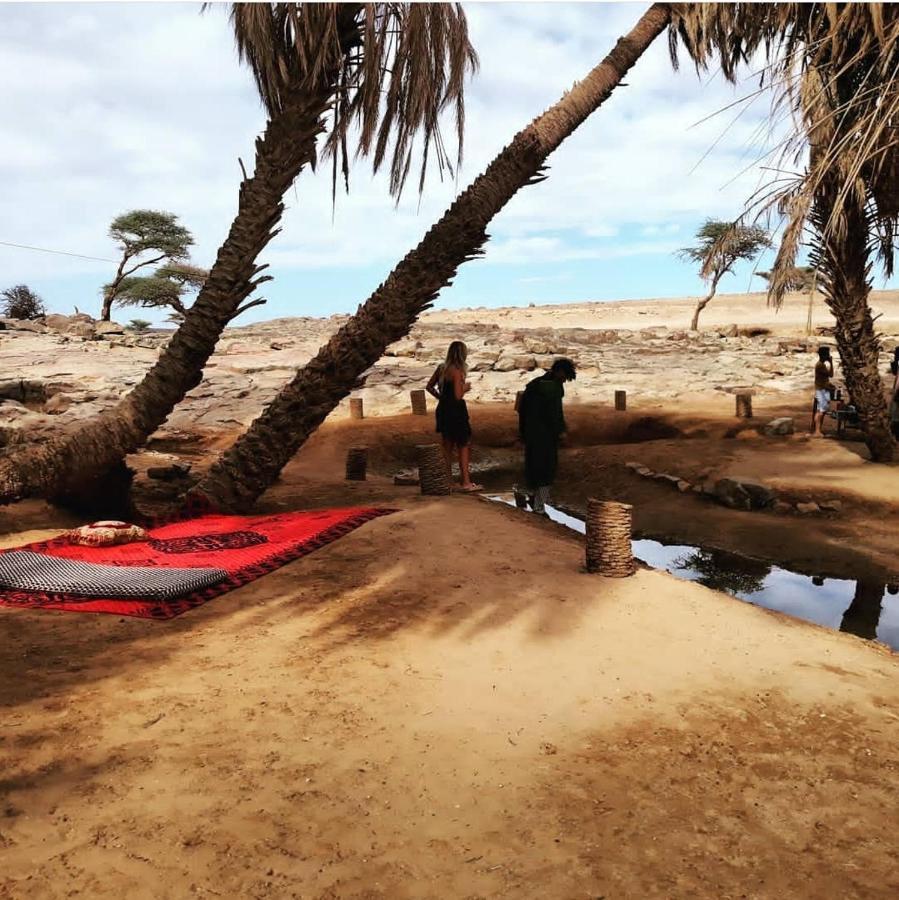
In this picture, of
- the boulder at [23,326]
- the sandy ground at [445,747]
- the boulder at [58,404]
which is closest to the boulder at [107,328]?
the boulder at [23,326]

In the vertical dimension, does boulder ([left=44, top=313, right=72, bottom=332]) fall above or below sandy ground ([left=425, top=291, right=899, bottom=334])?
below

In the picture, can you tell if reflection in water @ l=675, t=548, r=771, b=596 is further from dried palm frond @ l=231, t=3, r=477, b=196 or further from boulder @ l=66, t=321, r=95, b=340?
boulder @ l=66, t=321, r=95, b=340

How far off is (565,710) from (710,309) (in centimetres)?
4573

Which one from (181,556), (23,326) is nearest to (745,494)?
(181,556)

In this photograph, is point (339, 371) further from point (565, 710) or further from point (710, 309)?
point (710, 309)

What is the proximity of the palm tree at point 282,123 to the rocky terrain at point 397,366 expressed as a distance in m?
2.61

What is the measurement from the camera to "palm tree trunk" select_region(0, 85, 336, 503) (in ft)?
23.0

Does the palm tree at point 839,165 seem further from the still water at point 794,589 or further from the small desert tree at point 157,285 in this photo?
the small desert tree at point 157,285

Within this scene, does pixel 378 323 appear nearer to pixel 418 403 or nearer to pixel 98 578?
pixel 98 578

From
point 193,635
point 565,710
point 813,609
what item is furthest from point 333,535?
point 813,609

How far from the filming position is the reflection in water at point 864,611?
19.7ft

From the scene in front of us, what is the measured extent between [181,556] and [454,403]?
379 cm

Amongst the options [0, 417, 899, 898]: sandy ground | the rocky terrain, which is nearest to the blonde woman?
[0, 417, 899, 898]: sandy ground

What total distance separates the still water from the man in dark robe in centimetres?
139
